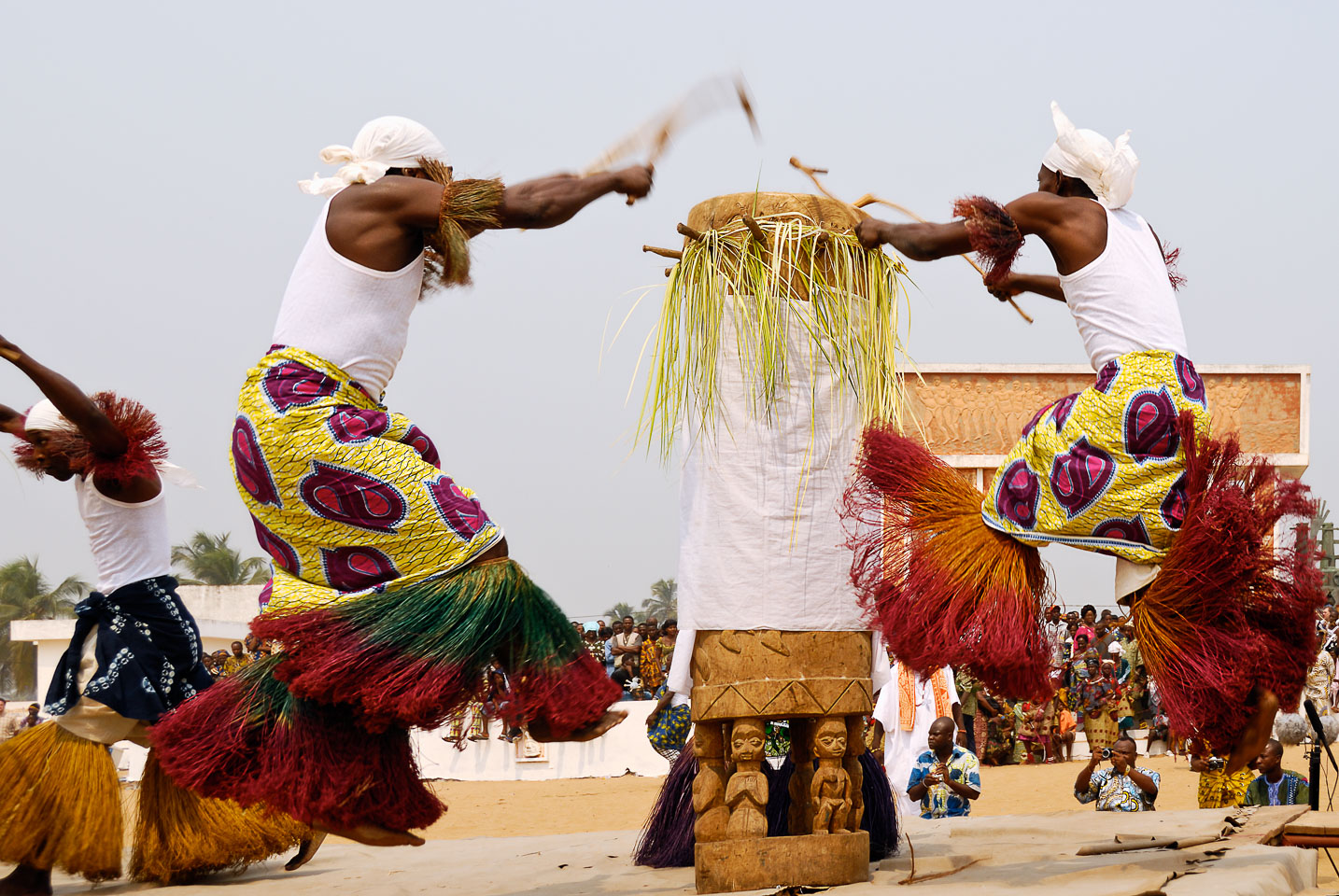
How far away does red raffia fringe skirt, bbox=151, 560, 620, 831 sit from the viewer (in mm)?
3771

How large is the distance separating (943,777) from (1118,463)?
4.05 metres

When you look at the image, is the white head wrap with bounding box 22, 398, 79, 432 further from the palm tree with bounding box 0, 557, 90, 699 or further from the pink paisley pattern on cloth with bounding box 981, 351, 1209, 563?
the palm tree with bounding box 0, 557, 90, 699

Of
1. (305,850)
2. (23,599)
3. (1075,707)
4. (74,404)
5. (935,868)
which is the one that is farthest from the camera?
(23,599)

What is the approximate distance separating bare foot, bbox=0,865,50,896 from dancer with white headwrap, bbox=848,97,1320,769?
3271mm

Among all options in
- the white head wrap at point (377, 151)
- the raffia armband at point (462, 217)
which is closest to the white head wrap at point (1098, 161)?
the raffia armband at point (462, 217)

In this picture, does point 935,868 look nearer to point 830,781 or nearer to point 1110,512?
point 830,781

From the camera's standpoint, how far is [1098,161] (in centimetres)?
429

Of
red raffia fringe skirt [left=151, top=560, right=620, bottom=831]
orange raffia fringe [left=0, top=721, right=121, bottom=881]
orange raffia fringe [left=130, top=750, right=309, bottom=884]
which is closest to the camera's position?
red raffia fringe skirt [left=151, top=560, right=620, bottom=831]

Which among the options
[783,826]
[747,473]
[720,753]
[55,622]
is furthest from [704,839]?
[55,622]

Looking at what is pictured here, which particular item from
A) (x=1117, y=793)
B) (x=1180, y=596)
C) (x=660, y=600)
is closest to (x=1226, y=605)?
(x=1180, y=596)

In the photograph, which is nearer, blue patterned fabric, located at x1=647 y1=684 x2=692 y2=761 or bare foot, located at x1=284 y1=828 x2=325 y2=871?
bare foot, located at x1=284 y1=828 x2=325 y2=871

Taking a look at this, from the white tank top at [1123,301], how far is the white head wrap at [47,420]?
3.82 metres

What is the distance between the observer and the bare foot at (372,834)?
3889mm

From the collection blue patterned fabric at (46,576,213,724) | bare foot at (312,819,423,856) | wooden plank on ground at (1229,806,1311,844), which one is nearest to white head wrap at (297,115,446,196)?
bare foot at (312,819,423,856)
